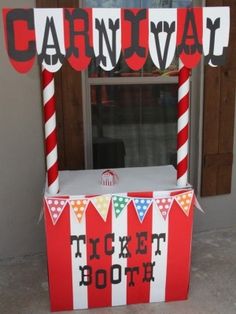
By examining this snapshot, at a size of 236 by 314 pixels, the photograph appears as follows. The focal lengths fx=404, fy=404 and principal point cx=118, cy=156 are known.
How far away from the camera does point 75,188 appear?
238cm

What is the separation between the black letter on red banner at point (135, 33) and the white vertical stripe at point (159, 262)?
2.59 ft

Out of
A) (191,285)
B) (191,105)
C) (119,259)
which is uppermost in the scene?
(191,105)

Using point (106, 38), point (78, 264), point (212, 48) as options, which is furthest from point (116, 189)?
point (212, 48)

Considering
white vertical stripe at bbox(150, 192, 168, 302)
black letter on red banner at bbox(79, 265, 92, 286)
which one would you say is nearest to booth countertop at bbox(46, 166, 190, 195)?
white vertical stripe at bbox(150, 192, 168, 302)

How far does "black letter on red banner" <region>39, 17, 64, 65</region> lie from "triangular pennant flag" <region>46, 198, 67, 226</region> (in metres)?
0.75

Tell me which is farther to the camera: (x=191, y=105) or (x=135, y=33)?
(x=191, y=105)

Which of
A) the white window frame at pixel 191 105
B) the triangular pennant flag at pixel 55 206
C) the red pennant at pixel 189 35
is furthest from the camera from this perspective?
the white window frame at pixel 191 105

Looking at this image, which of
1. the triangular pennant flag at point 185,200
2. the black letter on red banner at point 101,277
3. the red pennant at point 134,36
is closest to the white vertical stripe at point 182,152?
the triangular pennant flag at point 185,200

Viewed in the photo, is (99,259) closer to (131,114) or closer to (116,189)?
(116,189)

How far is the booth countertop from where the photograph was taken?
2.35 m

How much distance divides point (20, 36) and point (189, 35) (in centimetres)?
87

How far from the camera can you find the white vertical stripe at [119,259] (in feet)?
7.64

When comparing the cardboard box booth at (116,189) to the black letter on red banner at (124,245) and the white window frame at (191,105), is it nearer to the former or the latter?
the black letter on red banner at (124,245)

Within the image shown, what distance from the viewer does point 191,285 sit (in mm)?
2689
